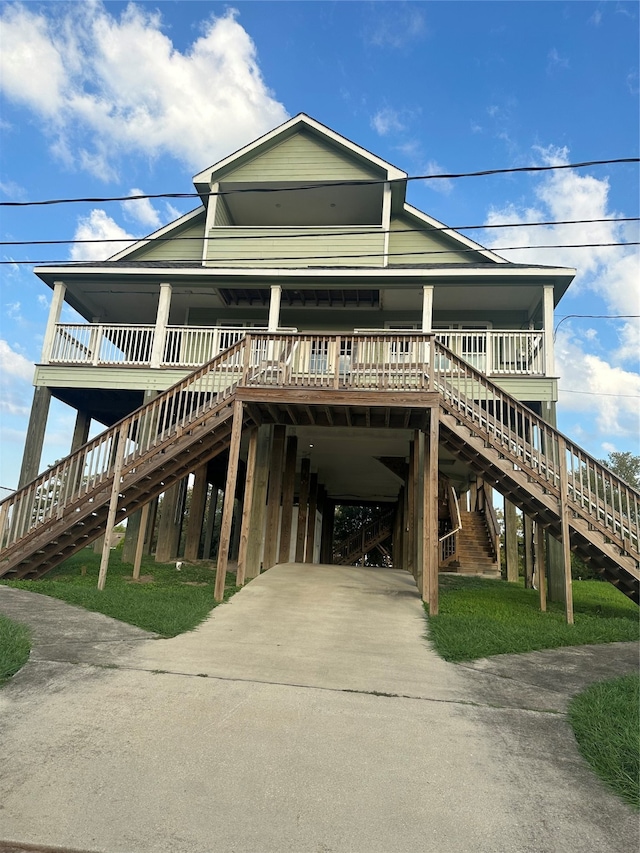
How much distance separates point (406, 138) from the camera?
464 inches


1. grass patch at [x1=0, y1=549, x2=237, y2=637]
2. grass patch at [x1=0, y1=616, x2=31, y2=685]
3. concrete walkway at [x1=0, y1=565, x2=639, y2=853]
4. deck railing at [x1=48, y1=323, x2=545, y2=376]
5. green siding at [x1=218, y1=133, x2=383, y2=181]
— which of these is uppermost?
green siding at [x1=218, y1=133, x2=383, y2=181]

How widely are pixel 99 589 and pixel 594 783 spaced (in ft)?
25.1

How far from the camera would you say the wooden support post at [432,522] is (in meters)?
8.48

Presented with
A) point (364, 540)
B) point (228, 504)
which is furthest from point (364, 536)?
point (228, 504)

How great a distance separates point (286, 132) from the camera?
15.4 m

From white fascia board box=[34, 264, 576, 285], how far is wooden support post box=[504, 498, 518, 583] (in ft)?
17.6

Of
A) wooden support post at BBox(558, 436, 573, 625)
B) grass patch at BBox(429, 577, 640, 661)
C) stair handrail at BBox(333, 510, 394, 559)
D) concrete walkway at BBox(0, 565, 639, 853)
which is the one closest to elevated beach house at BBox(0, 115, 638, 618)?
wooden support post at BBox(558, 436, 573, 625)

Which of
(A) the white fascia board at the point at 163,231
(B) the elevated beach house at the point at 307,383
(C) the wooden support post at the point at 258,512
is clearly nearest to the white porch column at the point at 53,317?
(B) the elevated beach house at the point at 307,383

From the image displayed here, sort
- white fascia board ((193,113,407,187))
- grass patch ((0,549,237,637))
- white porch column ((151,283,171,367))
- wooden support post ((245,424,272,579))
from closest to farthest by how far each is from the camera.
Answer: grass patch ((0,549,237,637)) < wooden support post ((245,424,272,579)) < white porch column ((151,283,171,367)) < white fascia board ((193,113,407,187))

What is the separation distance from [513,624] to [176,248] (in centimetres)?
1301

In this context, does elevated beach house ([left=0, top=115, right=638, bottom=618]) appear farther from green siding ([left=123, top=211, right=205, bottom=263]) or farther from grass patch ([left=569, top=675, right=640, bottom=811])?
grass patch ([left=569, top=675, right=640, bottom=811])

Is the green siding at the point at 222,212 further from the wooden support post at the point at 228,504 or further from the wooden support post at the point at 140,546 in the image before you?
the wooden support post at the point at 140,546

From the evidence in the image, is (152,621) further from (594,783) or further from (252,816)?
(594,783)

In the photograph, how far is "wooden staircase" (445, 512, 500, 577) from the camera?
1554cm
